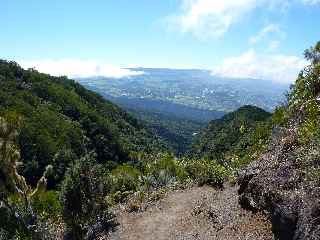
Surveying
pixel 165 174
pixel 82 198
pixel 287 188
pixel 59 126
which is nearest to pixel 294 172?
pixel 287 188

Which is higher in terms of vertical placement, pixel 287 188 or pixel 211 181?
pixel 287 188

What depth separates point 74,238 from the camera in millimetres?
25672

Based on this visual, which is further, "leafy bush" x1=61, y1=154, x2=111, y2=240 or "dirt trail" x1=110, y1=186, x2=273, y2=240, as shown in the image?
"leafy bush" x1=61, y1=154, x2=111, y2=240

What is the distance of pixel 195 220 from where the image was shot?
22922mm

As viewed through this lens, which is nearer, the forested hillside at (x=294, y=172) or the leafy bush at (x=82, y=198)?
the forested hillside at (x=294, y=172)

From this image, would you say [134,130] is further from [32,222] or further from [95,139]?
[32,222]

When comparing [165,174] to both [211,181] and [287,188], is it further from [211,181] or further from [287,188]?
[287,188]

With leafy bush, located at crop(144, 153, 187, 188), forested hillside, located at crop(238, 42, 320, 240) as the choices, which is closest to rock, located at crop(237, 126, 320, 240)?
forested hillside, located at crop(238, 42, 320, 240)

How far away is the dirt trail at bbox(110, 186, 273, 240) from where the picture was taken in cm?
1914

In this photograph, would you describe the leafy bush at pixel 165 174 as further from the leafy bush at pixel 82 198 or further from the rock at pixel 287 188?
the rock at pixel 287 188

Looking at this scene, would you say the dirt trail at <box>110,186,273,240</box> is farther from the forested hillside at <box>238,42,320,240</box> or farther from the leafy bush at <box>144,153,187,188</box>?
the leafy bush at <box>144,153,187,188</box>

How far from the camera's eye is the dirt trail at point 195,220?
19141mm

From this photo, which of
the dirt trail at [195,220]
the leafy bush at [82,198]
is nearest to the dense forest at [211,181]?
the leafy bush at [82,198]

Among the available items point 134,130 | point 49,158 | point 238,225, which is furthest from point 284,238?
point 134,130
